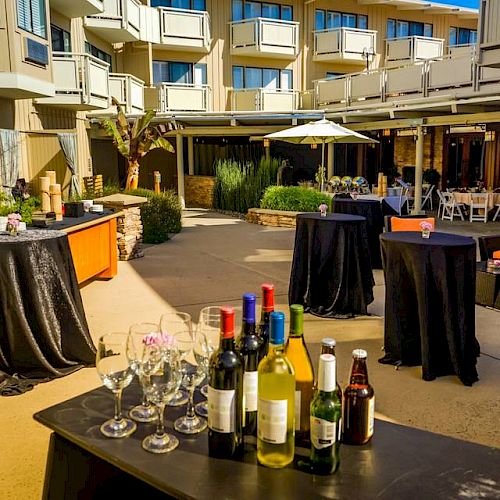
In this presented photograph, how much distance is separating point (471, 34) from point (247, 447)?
96.0 feet

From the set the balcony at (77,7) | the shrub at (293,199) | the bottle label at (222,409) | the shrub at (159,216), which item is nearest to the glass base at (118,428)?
the bottle label at (222,409)

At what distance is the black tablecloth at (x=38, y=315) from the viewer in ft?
14.9

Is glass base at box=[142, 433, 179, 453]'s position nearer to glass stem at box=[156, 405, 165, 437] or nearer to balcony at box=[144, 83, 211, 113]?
glass stem at box=[156, 405, 165, 437]

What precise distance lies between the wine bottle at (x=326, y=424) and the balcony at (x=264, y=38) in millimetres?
22920

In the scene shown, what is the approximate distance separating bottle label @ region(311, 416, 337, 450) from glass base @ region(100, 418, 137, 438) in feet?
2.22

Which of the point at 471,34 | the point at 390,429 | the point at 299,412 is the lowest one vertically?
the point at 390,429

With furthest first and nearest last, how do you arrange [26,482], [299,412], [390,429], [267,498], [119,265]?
1. [119,265]
2. [26,482]
3. [390,429]
4. [299,412]
5. [267,498]

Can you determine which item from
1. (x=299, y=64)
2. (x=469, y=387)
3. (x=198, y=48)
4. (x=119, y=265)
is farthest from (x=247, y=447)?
(x=299, y=64)

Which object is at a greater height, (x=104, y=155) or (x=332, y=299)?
(x=104, y=155)

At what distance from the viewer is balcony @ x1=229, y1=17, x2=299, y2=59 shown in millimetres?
23047

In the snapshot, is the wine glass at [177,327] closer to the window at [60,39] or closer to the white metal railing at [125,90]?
the window at [60,39]

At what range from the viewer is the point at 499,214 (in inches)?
646

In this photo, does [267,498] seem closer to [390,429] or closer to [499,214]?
[390,429]

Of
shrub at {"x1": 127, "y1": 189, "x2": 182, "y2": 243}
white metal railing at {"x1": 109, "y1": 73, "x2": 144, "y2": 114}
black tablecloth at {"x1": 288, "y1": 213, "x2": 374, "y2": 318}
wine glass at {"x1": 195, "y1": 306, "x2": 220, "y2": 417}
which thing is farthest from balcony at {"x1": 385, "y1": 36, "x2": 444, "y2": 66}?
wine glass at {"x1": 195, "y1": 306, "x2": 220, "y2": 417}
